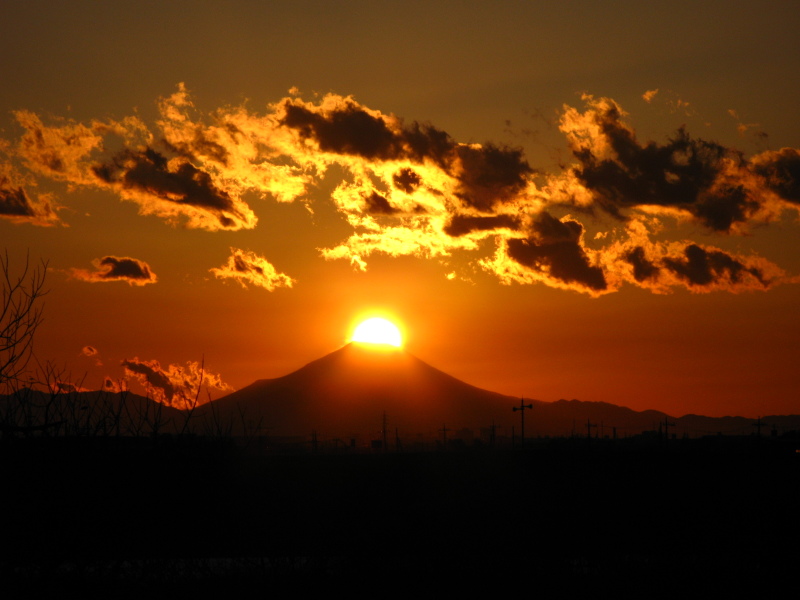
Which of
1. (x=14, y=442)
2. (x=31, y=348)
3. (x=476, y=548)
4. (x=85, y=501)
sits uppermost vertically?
(x=31, y=348)

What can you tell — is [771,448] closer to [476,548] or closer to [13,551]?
[476,548]

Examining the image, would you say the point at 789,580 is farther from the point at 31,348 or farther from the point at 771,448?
the point at 771,448

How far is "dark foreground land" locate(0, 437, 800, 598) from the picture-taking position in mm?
31875

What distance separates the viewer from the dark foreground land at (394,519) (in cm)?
3188

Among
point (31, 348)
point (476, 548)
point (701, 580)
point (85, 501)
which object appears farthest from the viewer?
point (476, 548)

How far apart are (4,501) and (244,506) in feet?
125

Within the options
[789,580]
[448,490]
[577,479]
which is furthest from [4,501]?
[577,479]

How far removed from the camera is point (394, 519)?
9888cm

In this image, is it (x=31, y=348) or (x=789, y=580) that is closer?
(x=31, y=348)

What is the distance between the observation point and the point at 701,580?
37750 millimetres

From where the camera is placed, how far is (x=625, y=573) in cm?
3972

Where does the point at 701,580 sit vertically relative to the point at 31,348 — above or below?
below

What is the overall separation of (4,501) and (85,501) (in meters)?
4.04

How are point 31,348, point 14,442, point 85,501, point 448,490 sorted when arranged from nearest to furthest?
point 31,348, point 14,442, point 85,501, point 448,490
